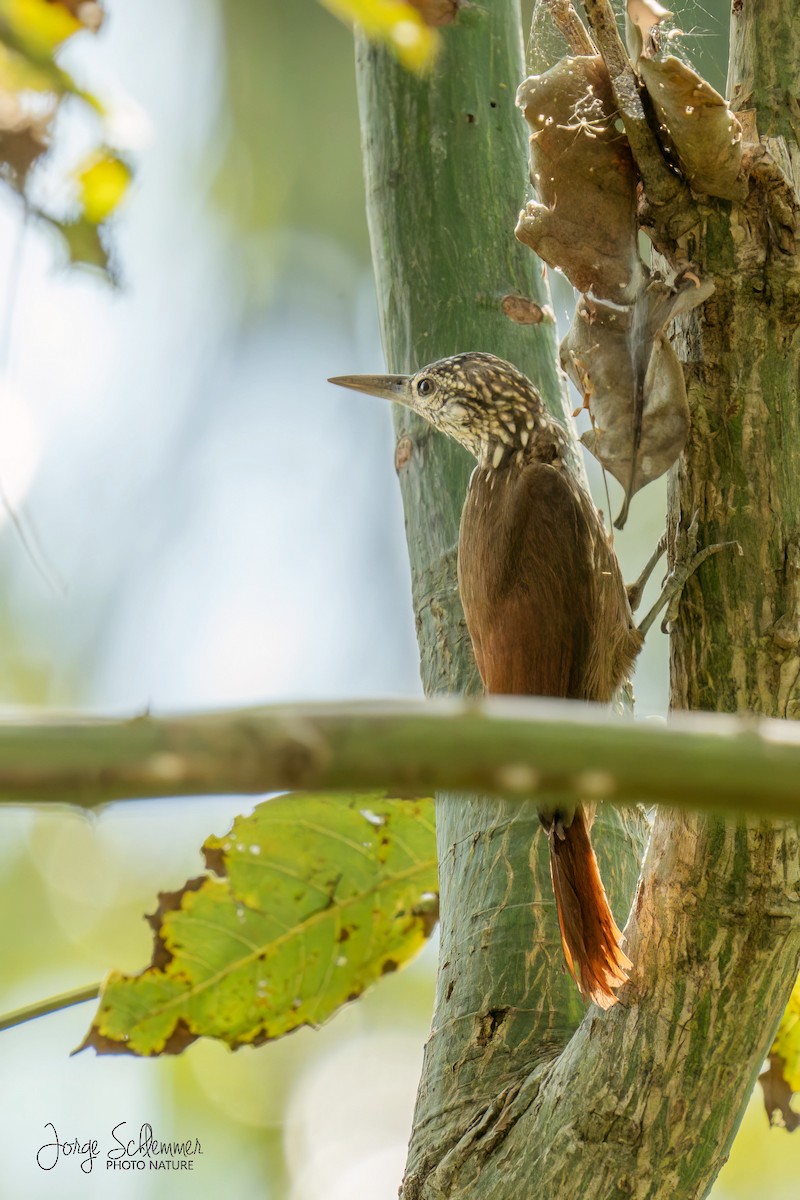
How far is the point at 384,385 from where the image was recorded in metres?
3.05

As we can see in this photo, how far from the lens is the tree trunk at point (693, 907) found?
181 centimetres

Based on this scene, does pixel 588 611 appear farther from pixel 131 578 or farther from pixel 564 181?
pixel 131 578

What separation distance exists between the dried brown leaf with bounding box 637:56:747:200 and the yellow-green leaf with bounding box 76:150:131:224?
91 cm

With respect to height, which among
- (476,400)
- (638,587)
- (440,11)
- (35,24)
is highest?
(440,11)

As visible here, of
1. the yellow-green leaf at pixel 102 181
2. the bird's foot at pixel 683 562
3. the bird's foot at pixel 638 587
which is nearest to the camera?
the yellow-green leaf at pixel 102 181

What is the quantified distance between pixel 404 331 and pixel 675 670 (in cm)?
123

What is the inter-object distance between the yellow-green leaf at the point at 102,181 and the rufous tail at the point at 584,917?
1.30 metres

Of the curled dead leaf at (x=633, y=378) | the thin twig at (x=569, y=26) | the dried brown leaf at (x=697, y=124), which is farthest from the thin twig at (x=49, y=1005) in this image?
the thin twig at (x=569, y=26)

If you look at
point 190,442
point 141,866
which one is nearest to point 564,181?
point 141,866

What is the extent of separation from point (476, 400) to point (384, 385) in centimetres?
31

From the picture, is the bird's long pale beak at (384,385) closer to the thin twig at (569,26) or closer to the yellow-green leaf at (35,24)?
the thin twig at (569,26)

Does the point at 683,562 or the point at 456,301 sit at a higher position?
the point at 456,301

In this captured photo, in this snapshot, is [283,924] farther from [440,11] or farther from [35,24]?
[440,11]
